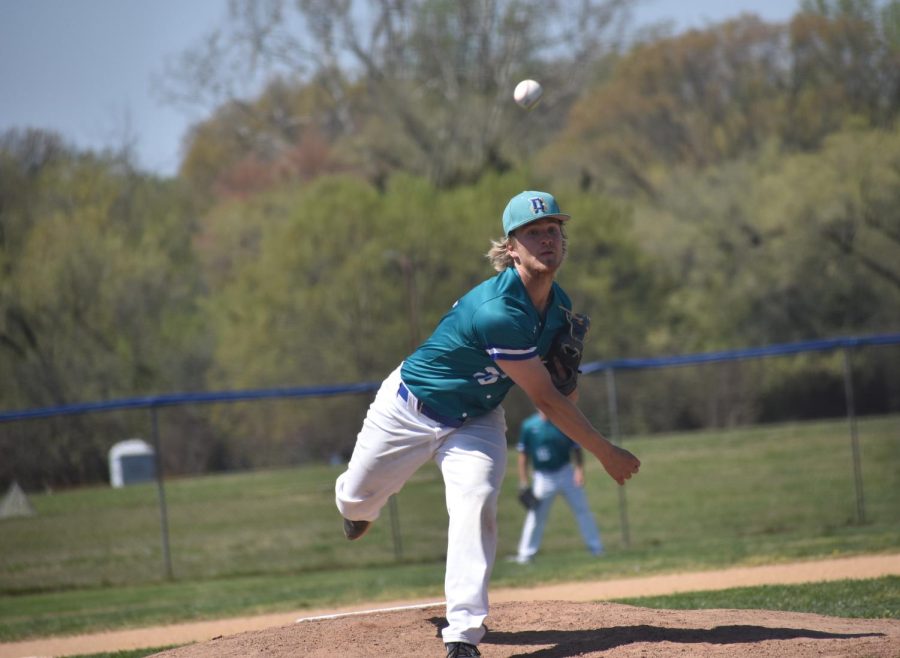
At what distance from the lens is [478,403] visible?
5.41 m

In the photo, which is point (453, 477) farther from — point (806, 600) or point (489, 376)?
point (806, 600)

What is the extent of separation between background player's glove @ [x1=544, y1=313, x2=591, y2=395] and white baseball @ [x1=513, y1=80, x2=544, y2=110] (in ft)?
→ 8.18

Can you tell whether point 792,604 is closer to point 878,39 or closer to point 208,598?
point 208,598

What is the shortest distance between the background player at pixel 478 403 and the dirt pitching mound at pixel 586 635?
1.98 feet

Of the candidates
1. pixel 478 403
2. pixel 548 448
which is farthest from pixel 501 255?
pixel 548 448

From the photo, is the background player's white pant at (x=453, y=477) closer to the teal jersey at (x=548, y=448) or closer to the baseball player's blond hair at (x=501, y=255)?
the baseball player's blond hair at (x=501, y=255)

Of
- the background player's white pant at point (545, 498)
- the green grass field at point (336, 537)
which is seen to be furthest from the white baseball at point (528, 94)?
the background player's white pant at point (545, 498)

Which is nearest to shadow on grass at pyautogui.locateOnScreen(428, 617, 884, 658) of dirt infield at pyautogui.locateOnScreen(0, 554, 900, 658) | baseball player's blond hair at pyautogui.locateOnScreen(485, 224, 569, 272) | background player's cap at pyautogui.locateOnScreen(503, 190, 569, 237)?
dirt infield at pyautogui.locateOnScreen(0, 554, 900, 658)

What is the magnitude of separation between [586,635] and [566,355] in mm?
1482

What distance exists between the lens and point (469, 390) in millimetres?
5320

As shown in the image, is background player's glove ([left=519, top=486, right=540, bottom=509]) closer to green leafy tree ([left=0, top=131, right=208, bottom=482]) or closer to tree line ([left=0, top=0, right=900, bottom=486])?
tree line ([left=0, top=0, right=900, bottom=486])

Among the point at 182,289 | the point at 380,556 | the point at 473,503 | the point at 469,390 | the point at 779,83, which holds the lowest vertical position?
the point at 380,556

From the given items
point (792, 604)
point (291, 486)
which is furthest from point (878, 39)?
point (792, 604)

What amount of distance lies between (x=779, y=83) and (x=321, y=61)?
17.7m
